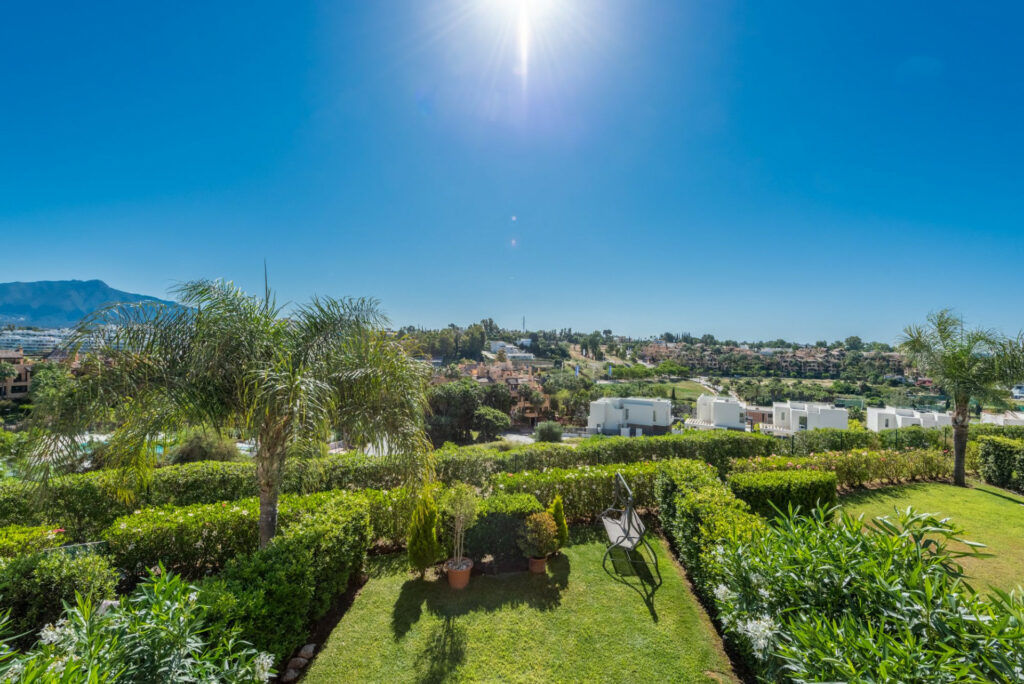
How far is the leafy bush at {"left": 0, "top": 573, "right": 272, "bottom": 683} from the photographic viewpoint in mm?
1775

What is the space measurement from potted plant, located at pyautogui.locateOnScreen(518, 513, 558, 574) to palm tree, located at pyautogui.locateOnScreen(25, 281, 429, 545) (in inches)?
77.6

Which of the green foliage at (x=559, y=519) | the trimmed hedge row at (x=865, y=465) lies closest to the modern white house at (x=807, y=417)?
the trimmed hedge row at (x=865, y=465)

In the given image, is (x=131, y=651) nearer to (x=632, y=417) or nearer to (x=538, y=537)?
(x=538, y=537)

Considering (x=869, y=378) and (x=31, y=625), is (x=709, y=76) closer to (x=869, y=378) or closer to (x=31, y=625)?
(x=31, y=625)

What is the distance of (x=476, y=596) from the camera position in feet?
15.2

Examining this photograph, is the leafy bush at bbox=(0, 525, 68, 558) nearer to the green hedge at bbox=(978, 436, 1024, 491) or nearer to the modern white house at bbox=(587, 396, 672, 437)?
the green hedge at bbox=(978, 436, 1024, 491)

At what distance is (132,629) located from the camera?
2.07 meters

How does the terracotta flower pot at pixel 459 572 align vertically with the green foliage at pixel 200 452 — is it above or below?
above

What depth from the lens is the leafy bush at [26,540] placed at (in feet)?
13.3

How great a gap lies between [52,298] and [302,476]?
25835 centimetres

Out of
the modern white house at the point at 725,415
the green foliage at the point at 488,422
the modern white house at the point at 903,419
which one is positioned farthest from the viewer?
the modern white house at the point at 725,415

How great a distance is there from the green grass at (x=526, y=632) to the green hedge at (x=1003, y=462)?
1094cm

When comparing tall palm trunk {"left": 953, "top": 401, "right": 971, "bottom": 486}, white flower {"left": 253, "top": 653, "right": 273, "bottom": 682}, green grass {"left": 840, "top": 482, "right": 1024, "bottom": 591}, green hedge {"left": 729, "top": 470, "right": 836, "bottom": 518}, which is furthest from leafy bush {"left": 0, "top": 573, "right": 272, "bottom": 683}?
tall palm trunk {"left": 953, "top": 401, "right": 971, "bottom": 486}

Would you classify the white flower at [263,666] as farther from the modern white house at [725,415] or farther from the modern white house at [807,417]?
the modern white house at [725,415]
